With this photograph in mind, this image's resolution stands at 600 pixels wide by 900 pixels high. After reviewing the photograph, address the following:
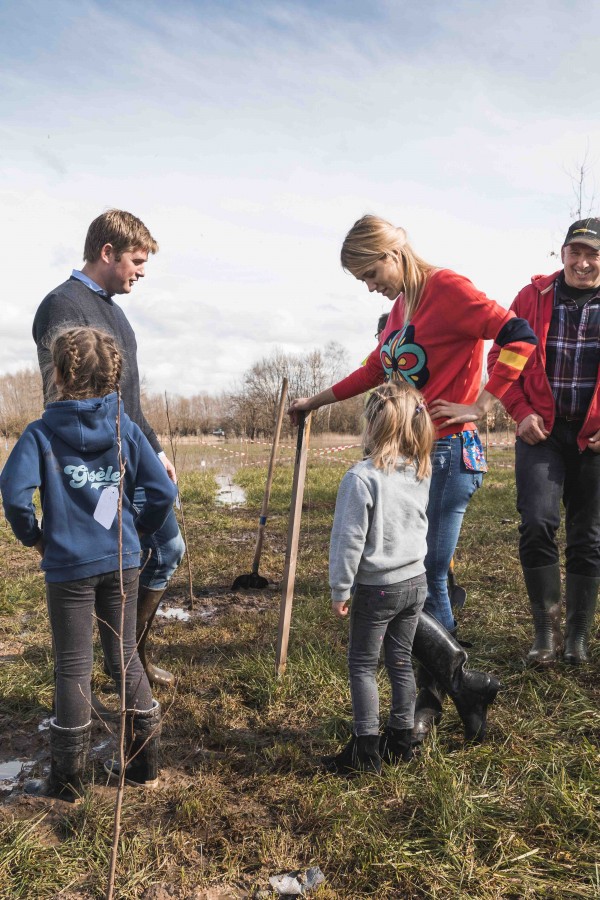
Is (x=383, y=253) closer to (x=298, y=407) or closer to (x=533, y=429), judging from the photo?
(x=298, y=407)

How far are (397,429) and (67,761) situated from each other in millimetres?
1726

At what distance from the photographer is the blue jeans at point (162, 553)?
309 centimetres

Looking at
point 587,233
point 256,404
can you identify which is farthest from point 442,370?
point 256,404

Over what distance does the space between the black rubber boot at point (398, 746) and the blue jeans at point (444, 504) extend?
0.54m

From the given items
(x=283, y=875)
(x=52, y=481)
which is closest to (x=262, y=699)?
(x=283, y=875)

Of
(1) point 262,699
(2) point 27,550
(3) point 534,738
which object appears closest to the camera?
(3) point 534,738

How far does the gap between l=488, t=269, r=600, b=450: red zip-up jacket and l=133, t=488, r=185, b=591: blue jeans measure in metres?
1.85

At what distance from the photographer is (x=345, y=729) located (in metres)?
2.87

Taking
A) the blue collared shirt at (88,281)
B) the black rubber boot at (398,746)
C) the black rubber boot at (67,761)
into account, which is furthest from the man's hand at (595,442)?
the black rubber boot at (67,761)

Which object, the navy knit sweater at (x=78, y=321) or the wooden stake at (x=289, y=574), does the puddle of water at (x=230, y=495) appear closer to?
the wooden stake at (x=289, y=574)

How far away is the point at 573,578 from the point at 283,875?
2250mm

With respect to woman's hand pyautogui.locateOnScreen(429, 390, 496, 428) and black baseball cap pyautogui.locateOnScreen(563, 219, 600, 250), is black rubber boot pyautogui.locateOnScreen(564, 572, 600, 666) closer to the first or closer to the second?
woman's hand pyautogui.locateOnScreen(429, 390, 496, 428)

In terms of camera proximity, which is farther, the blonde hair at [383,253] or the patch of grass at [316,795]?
the blonde hair at [383,253]

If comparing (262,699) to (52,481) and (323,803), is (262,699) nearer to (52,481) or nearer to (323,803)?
(323,803)
